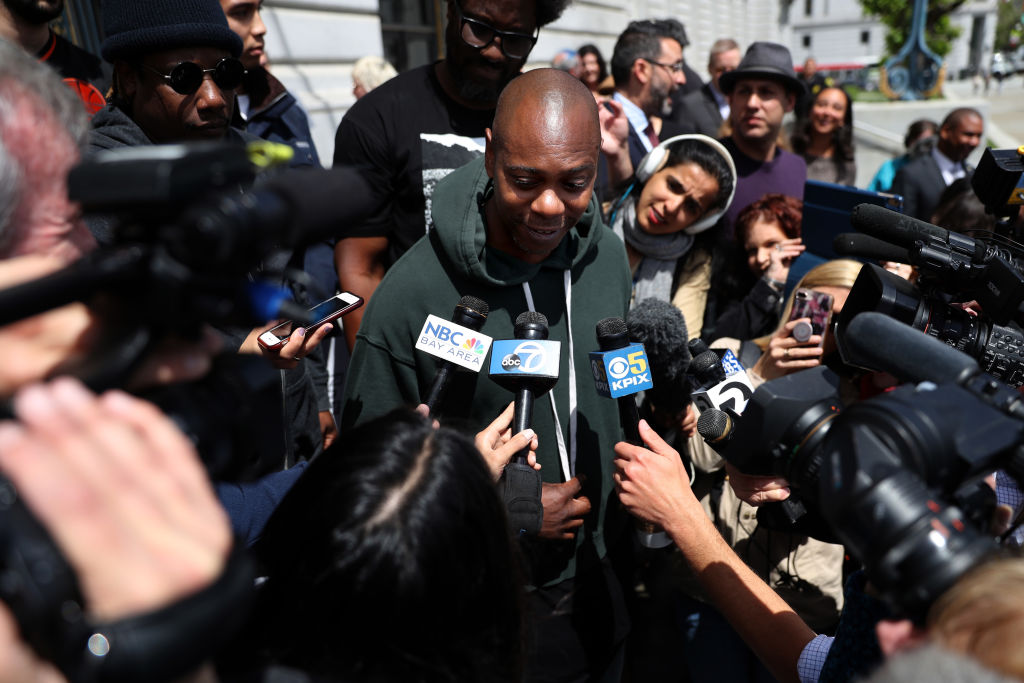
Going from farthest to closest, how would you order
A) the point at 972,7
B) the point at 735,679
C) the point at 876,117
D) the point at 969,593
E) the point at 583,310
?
1. the point at 972,7
2. the point at 876,117
3. the point at 735,679
4. the point at 583,310
5. the point at 969,593

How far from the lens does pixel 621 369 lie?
1.84 metres

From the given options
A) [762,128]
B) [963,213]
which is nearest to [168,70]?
[762,128]

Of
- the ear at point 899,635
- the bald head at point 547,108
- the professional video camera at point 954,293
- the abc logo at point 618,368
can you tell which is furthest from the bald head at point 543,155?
the ear at point 899,635

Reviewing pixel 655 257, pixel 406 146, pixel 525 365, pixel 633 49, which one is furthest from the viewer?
pixel 633 49

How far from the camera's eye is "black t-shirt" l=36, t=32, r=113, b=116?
3.07m

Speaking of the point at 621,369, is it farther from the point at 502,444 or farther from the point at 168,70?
the point at 168,70

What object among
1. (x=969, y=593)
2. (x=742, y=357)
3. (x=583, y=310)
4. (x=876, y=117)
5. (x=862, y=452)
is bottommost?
(x=876, y=117)

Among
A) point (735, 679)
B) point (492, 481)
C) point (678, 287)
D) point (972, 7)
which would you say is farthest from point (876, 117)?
point (972, 7)

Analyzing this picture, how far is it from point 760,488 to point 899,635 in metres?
0.96

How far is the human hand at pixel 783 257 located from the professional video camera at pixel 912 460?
2249 mm

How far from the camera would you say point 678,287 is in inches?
125

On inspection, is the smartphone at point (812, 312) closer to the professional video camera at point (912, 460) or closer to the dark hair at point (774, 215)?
the dark hair at point (774, 215)

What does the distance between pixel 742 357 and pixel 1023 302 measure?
1231 millimetres

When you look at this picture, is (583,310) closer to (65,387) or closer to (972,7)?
(65,387)
